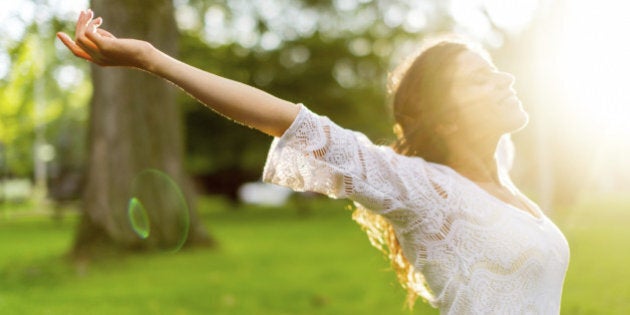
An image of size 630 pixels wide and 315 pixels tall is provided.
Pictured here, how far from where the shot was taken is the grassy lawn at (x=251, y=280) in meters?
7.56

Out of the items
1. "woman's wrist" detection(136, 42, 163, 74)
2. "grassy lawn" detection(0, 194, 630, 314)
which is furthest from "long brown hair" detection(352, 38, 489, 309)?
"grassy lawn" detection(0, 194, 630, 314)

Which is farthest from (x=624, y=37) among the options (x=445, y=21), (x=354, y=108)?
(x=354, y=108)

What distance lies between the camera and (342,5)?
63.4 feet

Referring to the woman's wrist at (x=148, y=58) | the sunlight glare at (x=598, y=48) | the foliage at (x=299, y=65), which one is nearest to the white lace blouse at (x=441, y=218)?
the woman's wrist at (x=148, y=58)

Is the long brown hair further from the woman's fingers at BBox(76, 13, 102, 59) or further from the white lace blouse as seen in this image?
the woman's fingers at BBox(76, 13, 102, 59)

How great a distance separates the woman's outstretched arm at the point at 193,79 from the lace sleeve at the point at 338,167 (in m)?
0.09

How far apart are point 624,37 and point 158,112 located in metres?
8.21

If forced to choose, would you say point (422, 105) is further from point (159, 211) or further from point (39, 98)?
point (39, 98)

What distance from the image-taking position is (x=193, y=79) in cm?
203

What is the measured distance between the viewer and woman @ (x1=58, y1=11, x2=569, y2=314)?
6.82 ft

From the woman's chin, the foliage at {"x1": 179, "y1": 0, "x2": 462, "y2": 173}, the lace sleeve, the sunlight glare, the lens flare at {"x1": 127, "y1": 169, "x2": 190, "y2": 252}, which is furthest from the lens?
the foliage at {"x1": 179, "y1": 0, "x2": 462, "y2": 173}

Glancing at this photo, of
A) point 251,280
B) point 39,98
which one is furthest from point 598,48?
point 39,98

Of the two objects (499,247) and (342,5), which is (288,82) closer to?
(342,5)

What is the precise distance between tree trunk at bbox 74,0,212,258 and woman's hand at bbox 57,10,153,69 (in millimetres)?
9120
